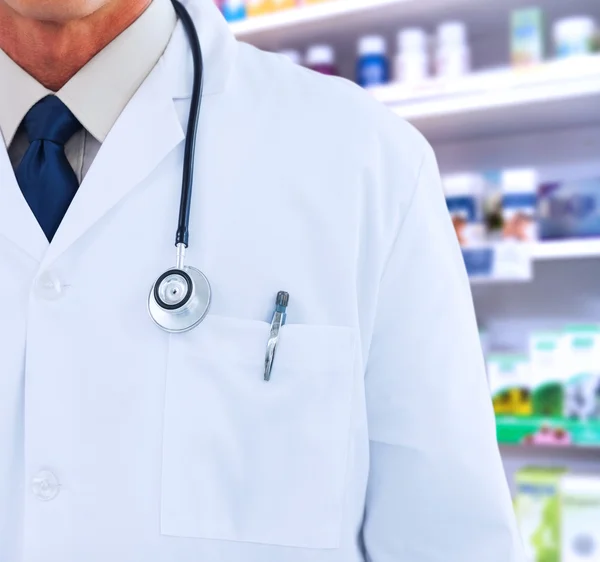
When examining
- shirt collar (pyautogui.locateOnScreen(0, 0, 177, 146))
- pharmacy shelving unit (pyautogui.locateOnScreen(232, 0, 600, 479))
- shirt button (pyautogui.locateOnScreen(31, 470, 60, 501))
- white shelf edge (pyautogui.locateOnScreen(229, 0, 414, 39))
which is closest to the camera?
shirt button (pyautogui.locateOnScreen(31, 470, 60, 501))

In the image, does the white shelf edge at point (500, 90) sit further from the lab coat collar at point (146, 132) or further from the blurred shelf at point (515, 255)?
the lab coat collar at point (146, 132)

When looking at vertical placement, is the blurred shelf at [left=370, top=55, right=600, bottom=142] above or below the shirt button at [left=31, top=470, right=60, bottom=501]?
above

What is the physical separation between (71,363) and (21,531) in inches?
7.6

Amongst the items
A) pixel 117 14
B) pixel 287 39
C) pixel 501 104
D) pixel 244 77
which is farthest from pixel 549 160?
pixel 117 14

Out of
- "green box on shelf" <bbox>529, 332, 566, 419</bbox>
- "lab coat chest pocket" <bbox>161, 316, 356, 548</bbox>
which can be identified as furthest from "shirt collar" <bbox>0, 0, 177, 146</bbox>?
"green box on shelf" <bbox>529, 332, 566, 419</bbox>

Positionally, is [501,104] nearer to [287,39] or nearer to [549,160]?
[549,160]

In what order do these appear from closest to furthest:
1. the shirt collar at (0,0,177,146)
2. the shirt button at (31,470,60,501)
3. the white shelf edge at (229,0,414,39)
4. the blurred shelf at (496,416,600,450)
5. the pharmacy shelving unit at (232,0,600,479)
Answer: the shirt button at (31,470,60,501)
the shirt collar at (0,0,177,146)
the blurred shelf at (496,416,600,450)
the pharmacy shelving unit at (232,0,600,479)
the white shelf edge at (229,0,414,39)

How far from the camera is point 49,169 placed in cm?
94

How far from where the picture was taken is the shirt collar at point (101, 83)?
0.98m

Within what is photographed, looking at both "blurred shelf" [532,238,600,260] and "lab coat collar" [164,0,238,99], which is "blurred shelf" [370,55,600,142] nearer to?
"blurred shelf" [532,238,600,260]

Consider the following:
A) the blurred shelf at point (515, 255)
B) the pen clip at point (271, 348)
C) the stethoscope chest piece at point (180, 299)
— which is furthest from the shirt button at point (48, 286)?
the blurred shelf at point (515, 255)

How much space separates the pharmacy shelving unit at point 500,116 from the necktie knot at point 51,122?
3.81 feet

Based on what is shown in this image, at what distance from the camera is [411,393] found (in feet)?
3.00

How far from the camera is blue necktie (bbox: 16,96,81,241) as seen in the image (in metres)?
0.94
